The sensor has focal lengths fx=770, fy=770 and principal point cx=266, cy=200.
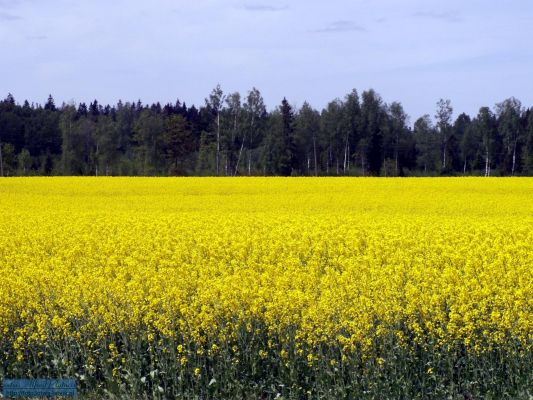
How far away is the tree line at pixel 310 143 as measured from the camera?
275ft

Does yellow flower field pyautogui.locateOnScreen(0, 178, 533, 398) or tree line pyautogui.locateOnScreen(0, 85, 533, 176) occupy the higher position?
tree line pyautogui.locateOnScreen(0, 85, 533, 176)

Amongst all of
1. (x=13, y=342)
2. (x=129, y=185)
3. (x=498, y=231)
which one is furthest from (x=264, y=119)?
(x=13, y=342)

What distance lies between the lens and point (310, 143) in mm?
91312

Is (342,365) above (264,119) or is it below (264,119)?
below

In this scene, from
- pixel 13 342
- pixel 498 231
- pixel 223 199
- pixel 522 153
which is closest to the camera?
pixel 13 342

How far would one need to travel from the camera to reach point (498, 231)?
14.4m

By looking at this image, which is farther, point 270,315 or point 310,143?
point 310,143

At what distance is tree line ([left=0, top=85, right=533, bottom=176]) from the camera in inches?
3295

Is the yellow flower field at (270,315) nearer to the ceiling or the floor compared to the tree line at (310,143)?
nearer to the floor

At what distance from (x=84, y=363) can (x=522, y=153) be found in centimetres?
8462

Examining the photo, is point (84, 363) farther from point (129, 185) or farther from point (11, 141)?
point (11, 141)

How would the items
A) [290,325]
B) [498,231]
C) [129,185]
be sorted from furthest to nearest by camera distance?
1. [129,185]
2. [498,231]
3. [290,325]

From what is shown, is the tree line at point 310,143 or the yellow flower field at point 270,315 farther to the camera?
the tree line at point 310,143

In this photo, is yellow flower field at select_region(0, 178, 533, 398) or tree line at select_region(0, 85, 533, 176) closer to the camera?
yellow flower field at select_region(0, 178, 533, 398)
